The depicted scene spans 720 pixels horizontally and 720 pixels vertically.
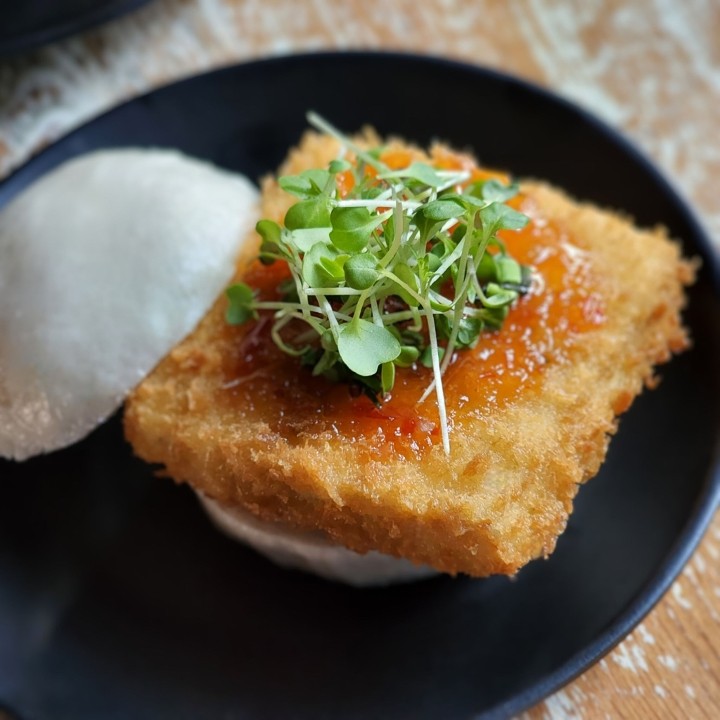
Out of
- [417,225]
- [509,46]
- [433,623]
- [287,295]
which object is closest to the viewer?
[417,225]

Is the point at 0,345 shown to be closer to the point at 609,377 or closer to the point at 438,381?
the point at 438,381

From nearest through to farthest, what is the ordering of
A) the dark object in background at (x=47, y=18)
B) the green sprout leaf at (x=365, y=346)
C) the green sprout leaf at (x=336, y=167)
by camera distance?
the green sprout leaf at (x=365, y=346), the green sprout leaf at (x=336, y=167), the dark object in background at (x=47, y=18)

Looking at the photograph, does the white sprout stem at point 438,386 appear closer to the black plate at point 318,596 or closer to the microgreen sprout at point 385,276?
the microgreen sprout at point 385,276

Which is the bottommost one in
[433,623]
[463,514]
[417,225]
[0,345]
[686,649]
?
[433,623]

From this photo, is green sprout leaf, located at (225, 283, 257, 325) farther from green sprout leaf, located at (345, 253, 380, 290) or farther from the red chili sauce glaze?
green sprout leaf, located at (345, 253, 380, 290)

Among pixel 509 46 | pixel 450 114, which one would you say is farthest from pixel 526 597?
pixel 509 46

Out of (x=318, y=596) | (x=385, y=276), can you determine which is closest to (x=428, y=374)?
(x=385, y=276)

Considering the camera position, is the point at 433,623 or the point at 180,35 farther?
the point at 180,35

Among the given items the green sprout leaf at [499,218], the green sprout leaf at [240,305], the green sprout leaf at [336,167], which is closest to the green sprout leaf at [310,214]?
the green sprout leaf at [336,167]
